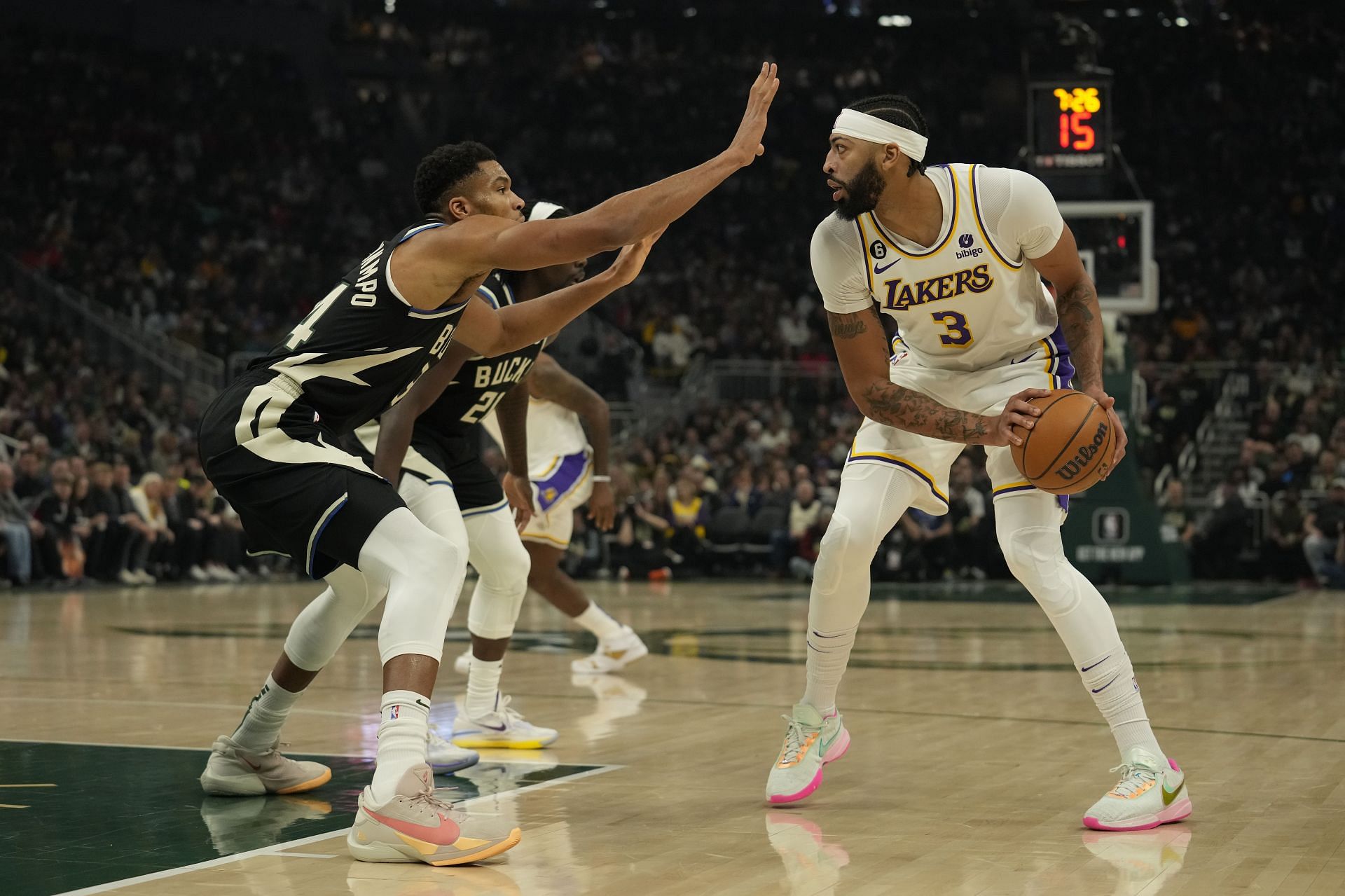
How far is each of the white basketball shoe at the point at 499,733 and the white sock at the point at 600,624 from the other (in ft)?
8.32

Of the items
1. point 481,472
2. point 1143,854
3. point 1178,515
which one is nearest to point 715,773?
point 481,472

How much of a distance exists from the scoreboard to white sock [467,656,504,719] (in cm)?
1030

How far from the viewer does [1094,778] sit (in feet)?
18.7

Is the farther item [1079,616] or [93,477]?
[93,477]

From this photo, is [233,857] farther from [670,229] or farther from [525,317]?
[670,229]

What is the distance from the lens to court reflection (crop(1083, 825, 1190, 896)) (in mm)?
4129

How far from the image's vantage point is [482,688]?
22.0 feet

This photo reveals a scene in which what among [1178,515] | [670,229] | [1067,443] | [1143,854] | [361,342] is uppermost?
[670,229]

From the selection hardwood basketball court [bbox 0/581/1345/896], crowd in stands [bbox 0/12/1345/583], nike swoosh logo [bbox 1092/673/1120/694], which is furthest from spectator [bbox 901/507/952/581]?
nike swoosh logo [bbox 1092/673/1120/694]

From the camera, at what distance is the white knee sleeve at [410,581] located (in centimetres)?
457

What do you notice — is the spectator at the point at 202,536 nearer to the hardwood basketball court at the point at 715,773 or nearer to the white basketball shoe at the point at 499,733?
the hardwood basketball court at the point at 715,773

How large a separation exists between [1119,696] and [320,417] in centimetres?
262

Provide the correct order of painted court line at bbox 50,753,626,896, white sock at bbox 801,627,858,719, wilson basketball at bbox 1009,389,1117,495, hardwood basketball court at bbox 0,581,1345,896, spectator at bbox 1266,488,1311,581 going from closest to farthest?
1. painted court line at bbox 50,753,626,896
2. hardwood basketball court at bbox 0,581,1345,896
3. wilson basketball at bbox 1009,389,1117,495
4. white sock at bbox 801,627,858,719
5. spectator at bbox 1266,488,1311,581

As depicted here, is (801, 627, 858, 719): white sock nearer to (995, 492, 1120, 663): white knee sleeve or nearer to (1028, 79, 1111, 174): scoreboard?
(995, 492, 1120, 663): white knee sleeve
